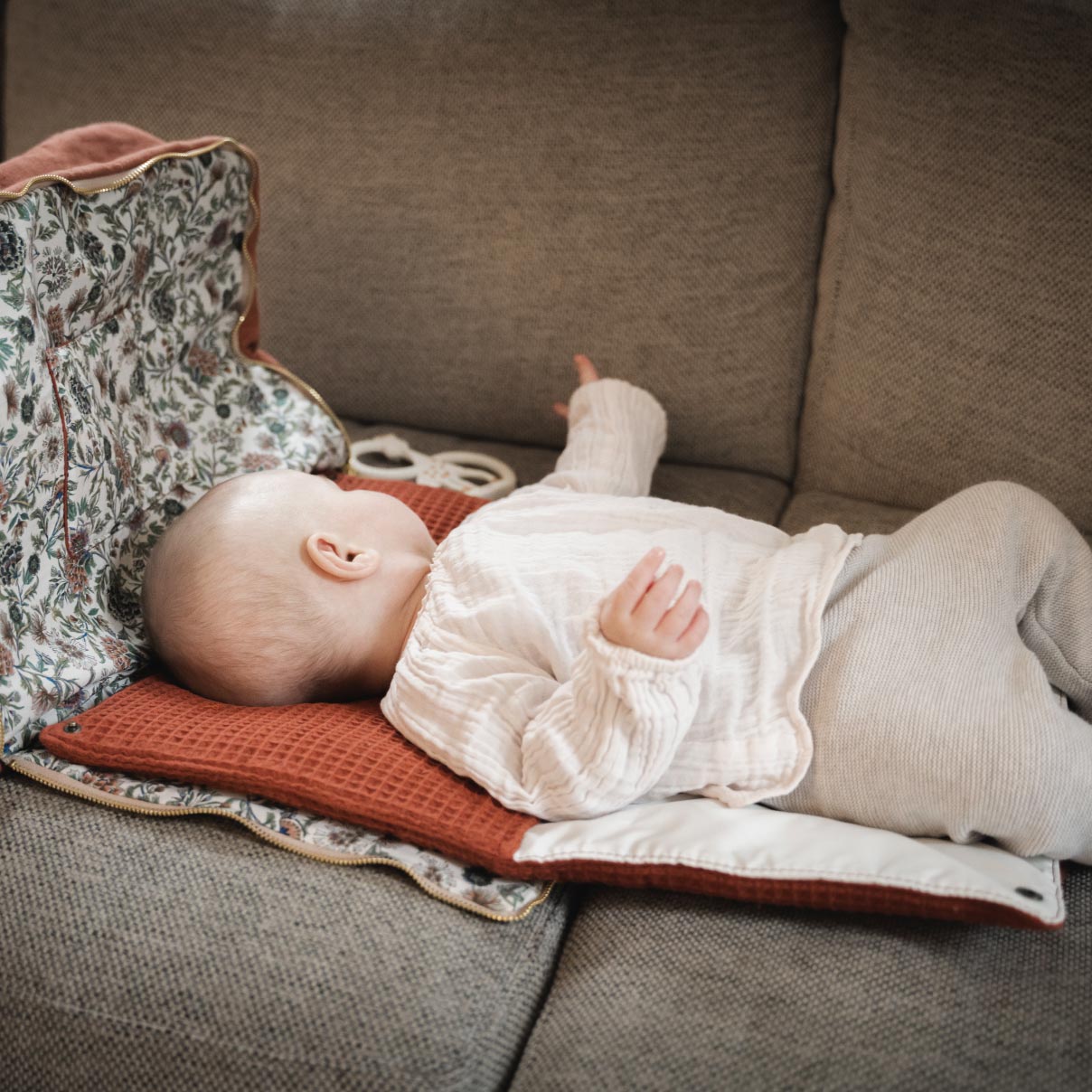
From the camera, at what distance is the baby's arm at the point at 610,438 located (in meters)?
1.49

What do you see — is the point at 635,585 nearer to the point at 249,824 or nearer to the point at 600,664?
the point at 600,664

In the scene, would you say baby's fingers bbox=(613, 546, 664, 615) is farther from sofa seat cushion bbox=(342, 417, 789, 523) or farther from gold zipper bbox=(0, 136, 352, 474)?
gold zipper bbox=(0, 136, 352, 474)

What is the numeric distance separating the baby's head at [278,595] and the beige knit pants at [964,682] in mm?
503

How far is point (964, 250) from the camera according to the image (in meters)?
1.45

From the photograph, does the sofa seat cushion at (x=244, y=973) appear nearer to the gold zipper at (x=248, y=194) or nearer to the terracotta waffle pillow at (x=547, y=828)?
the terracotta waffle pillow at (x=547, y=828)

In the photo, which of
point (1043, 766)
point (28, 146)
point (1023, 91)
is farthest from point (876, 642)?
point (28, 146)

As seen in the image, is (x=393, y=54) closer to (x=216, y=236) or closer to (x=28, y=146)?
(x=216, y=236)

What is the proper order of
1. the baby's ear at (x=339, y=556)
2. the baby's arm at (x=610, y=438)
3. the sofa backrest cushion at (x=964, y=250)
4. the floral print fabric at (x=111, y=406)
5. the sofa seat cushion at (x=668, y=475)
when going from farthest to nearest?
the sofa seat cushion at (x=668, y=475)
the baby's arm at (x=610, y=438)
the sofa backrest cushion at (x=964, y=250)
the baby's ear at (x=339, y=556)
the floral print fabric at (x=111, y=406)

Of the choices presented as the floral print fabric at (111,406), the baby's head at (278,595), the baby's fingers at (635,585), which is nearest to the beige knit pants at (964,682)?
the baby's fingers at (635,585)

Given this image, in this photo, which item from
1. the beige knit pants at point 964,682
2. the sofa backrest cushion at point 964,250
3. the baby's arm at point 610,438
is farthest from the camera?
the baby's arm at point 610,438

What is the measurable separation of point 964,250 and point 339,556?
94cm

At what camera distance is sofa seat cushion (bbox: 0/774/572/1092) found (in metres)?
0.89

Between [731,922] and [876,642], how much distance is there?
1.06 ft

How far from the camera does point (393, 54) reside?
1690 millimetres
